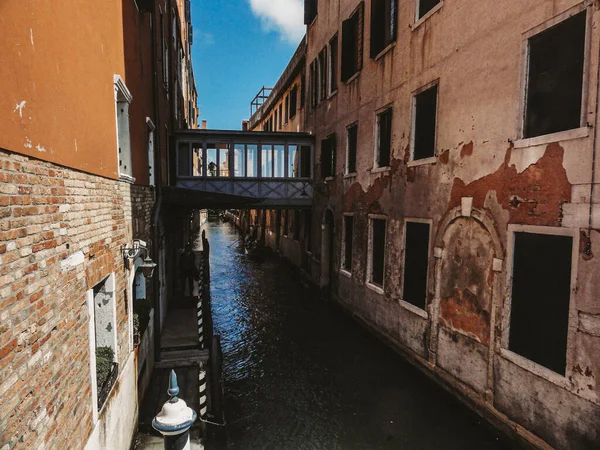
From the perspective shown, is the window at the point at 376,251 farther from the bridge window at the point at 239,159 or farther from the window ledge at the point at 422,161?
the bridge window at the point at 239,159

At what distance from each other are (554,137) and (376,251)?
6.04 metres

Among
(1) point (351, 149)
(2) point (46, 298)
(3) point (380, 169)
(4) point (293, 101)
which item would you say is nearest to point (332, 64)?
(1) point (351, 149)

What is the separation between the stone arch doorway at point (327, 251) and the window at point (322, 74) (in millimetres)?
4932

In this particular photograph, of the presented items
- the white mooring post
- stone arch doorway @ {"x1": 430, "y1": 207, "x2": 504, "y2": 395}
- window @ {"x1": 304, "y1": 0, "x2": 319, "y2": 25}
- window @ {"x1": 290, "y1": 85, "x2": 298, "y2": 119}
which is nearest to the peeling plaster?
the white mooring post

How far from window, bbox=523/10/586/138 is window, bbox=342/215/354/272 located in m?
7.28

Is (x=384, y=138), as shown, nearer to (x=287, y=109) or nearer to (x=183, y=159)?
(x=183, y=159)

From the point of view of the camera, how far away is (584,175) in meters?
4.96

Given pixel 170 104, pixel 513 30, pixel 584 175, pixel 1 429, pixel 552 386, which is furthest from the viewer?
pixel 170 104

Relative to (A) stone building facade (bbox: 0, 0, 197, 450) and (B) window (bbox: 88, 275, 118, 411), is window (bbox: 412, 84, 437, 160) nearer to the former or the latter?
(A) stone building facade (bbox: 0, 0, 197, 450)

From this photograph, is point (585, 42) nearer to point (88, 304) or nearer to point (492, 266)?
point (492, 266)

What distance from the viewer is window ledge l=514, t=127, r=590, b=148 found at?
16.5 ft

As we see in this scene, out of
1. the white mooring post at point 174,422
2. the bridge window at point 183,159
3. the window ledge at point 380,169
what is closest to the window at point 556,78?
the window ledge at point 380,169

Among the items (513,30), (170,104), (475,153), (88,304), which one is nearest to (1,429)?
(88,304)

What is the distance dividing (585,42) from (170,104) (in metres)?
12.0
